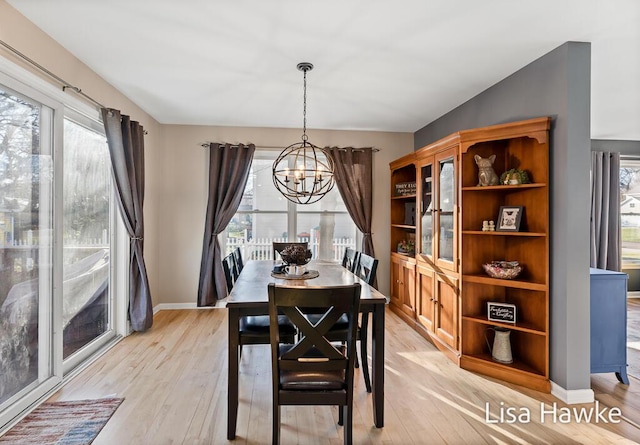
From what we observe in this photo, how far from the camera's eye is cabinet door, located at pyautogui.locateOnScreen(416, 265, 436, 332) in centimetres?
352

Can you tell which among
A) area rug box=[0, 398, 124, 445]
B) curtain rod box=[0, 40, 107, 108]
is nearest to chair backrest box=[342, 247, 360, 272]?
area rug box=[0, 398, 124, 445]

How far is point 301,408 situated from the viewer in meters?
2.31

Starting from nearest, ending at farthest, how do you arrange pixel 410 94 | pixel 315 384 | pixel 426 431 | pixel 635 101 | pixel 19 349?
pixel 315 384
pixel 426 431
pixel 19 349
pixel 410 94
pixel 635 101

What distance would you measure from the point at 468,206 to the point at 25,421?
11.8ft

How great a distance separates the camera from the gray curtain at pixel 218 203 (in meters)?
4.48

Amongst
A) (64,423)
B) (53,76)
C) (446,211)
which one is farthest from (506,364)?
(53,76)

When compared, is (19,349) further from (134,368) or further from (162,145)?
(162,145)

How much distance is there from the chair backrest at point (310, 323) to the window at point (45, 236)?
1774mm

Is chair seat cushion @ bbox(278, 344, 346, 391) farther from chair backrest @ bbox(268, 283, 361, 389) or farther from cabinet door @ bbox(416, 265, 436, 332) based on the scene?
cabinet door @ bbox(416, 265, 436, 332)

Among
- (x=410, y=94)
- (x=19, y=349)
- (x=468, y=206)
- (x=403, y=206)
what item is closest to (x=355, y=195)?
(x=403, y=206)

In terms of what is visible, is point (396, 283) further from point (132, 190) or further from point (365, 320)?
point (132, 190)

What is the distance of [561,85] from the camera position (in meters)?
2.42

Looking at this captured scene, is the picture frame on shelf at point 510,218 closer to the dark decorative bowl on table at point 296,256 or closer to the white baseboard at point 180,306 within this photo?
the dark decorative bowl on table at point 296,256

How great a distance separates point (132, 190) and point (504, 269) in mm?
3572
